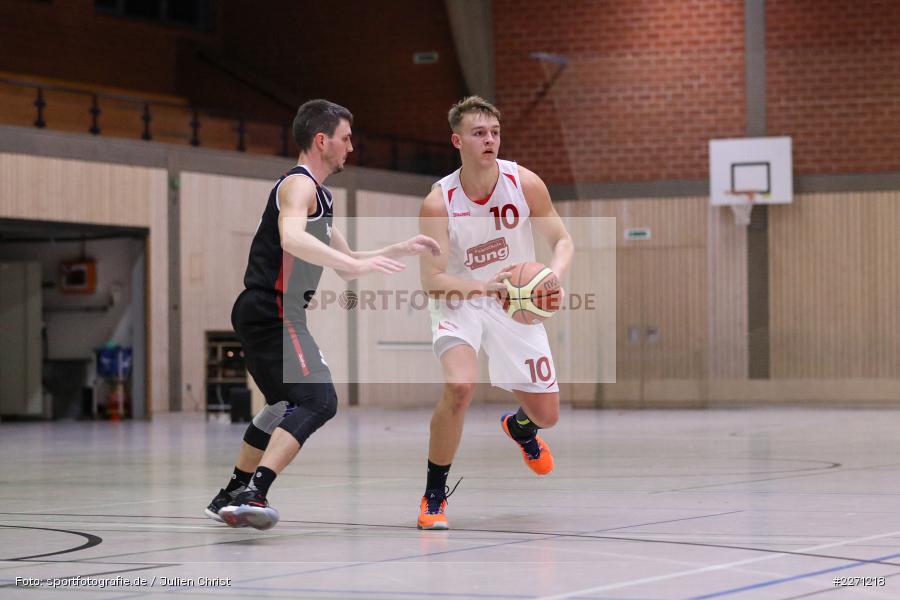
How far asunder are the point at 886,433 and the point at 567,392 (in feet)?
29.0

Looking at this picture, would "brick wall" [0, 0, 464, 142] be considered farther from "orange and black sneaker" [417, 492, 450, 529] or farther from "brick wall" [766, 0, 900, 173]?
"orange and black sneaker" [417, 492, 450, 529]

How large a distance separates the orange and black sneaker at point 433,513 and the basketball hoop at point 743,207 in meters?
16.0

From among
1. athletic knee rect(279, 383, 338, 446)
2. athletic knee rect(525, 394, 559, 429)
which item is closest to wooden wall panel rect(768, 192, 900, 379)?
athletic knee rect(525, 394, 559, 429)

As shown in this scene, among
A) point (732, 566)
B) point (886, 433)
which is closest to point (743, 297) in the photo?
point (886, 433)

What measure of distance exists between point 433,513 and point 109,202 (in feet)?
44.5

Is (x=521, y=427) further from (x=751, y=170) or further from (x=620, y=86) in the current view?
(x=751, y=170)

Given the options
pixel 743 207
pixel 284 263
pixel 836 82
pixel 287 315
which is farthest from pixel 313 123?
pixel 743 207

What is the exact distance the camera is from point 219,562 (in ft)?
15.9

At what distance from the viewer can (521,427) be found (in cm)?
689

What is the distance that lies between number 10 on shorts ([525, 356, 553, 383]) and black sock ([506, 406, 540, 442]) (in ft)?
1.76

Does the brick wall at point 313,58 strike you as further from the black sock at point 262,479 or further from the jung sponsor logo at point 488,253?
the black sock at point 262,479

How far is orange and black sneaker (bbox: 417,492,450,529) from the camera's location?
5.73 m

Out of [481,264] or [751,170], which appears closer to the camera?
[481,264]

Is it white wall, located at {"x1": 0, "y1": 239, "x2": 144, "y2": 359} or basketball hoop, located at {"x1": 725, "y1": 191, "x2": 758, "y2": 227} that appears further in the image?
basketball hoop, located at {"x1": 725, "y1": 191, "x2": 758, "y2": 227}
